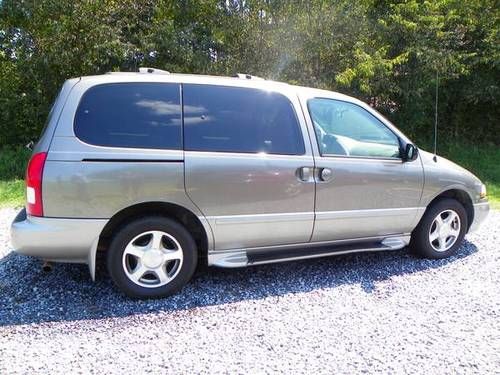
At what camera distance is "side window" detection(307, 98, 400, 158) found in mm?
3875

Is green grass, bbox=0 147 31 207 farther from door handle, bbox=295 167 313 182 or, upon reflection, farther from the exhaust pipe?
door handle, bbox=295 167 313 182

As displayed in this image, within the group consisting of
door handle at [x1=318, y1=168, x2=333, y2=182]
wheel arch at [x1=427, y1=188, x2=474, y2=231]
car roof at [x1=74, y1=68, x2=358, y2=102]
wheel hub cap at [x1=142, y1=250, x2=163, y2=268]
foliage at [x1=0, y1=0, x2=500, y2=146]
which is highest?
foliage at [x1=0, y1=0, x2=500, y2=146]

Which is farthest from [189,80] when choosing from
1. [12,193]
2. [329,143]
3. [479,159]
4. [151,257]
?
[479,159]

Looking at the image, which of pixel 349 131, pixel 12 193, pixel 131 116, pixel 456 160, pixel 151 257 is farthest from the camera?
pixel 456 160

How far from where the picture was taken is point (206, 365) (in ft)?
8.81

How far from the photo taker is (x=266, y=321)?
3.21m

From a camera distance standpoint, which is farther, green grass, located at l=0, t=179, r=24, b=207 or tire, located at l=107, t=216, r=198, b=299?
green grass, located at l=0, t=179, r=24, b=207

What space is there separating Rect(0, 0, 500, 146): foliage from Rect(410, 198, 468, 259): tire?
13.4ft

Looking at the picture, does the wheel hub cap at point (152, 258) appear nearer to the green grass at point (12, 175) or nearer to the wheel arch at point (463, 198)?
the wheel arch at point (463, 198)

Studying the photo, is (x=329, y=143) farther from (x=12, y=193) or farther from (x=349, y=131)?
(x=12, y=193)

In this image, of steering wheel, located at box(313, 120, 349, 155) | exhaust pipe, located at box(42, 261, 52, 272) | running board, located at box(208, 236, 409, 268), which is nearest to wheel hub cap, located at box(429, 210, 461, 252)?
running board, located at box(208, 236, 409, 268)

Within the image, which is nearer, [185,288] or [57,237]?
[57,237]

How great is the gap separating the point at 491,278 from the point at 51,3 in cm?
784

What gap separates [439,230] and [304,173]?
176 cm
